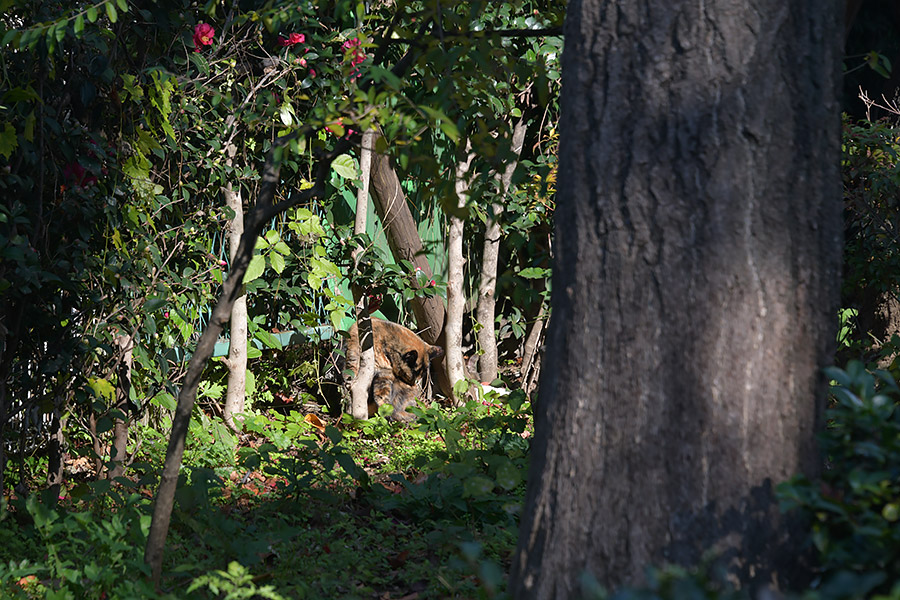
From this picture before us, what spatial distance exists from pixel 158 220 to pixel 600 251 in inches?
122

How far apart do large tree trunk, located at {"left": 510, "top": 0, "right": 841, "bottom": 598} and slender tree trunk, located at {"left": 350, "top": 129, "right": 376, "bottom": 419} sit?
12.8 feet

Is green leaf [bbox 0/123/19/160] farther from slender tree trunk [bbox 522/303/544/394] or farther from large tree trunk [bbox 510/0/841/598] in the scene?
slender tree trunk [bbox 522/303/544/394]

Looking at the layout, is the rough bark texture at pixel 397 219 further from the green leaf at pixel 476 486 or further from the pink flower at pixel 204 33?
the green leaf at pixel 476 486

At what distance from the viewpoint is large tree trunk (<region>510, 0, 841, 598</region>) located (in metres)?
1.79

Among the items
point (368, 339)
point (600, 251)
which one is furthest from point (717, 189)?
point (368, 339)

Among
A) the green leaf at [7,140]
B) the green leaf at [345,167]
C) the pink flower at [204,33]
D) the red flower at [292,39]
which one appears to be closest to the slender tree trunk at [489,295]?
the green leaf at [345,167]

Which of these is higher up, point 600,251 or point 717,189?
point 717,189

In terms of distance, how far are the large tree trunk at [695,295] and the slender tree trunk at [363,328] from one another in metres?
3.89

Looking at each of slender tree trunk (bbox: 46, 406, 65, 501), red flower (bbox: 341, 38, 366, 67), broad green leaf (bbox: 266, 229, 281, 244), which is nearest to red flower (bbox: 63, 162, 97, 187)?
slender tree trunk (bbox: 46, 406, 65, 501)

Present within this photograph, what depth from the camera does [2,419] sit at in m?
3.48

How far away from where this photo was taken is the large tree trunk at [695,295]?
1785 mm

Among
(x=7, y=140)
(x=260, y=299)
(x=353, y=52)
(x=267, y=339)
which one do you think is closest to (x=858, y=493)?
(x=353, y=52)

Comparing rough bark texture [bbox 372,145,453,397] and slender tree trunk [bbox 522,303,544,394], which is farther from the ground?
rough bark texture [bbox 372,145,453,397]

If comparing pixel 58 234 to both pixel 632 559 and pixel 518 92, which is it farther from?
pixel 518 92
